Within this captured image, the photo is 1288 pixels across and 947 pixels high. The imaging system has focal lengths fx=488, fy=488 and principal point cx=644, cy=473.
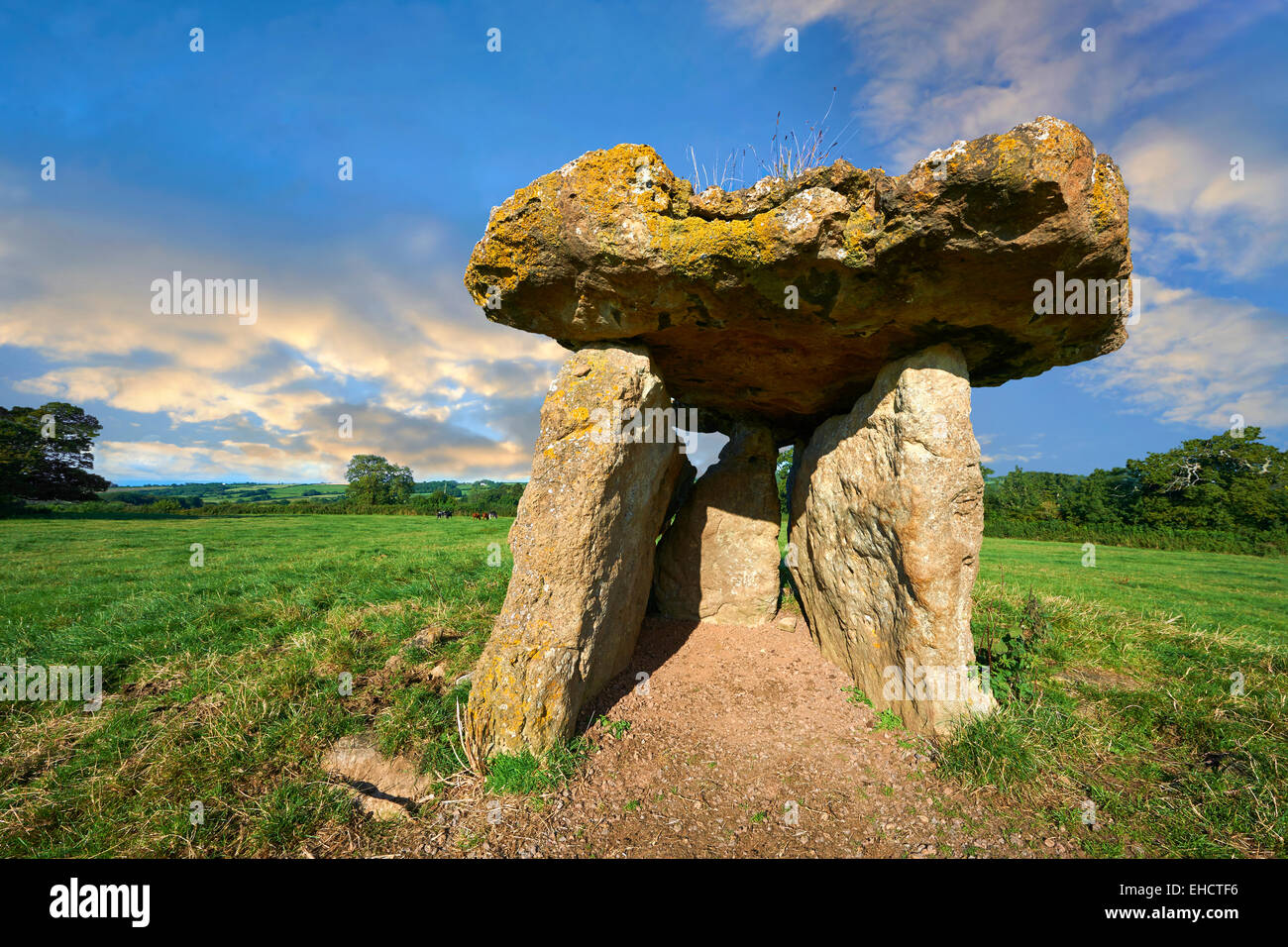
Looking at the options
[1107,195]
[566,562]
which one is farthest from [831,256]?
[566,562]

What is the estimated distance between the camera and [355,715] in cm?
429

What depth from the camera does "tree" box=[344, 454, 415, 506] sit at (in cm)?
4606

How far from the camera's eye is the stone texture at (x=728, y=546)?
634cm

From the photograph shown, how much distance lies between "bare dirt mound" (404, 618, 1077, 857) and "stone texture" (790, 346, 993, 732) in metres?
0.48

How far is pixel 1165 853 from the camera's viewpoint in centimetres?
313

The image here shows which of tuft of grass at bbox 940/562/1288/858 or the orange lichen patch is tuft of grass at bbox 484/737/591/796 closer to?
tuft of grass at bbox 940/562/1288/858

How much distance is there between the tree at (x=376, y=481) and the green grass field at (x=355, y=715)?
131 ft

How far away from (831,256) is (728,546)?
381 cm

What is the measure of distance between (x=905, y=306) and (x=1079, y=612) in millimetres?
6207

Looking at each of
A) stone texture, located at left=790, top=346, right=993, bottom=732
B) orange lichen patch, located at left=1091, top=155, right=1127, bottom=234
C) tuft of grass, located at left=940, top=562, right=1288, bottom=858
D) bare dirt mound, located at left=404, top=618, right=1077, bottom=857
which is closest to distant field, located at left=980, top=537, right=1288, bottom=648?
tuft of grass, located at left=940, top=562, right=1288, bottom=858

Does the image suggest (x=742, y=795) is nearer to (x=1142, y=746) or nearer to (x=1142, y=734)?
(x=1142, y=746)

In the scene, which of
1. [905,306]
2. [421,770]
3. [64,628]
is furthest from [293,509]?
[905,306]
